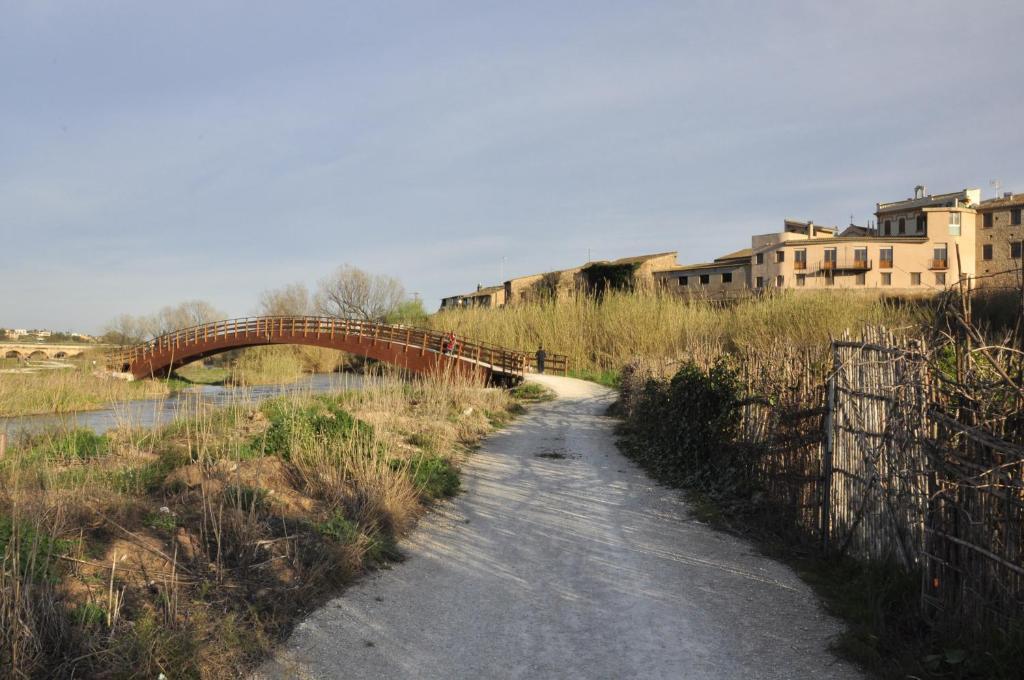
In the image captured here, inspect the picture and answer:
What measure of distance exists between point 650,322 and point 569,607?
27.0m

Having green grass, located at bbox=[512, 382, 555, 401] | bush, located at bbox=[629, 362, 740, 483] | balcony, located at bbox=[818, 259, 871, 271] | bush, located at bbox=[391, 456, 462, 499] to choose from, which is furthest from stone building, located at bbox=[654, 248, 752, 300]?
bush, located at bbox=[391, 456, 462, 499]

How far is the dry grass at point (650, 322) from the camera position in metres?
24.2

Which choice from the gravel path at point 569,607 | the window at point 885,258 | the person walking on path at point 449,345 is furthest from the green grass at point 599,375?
the window at point 885,258

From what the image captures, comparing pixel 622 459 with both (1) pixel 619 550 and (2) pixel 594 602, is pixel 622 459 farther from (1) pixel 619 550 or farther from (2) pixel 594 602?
(2) pixel 594 602

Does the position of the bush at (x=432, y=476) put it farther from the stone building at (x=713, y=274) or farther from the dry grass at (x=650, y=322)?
the stone building at (x=713, y=274)

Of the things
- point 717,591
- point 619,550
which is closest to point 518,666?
point 717,591

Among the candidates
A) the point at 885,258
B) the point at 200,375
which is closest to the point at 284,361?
the point at 200,375

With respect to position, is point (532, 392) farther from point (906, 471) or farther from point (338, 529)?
point (906, 471)

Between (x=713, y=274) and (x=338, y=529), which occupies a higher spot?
(x=713, y=274)

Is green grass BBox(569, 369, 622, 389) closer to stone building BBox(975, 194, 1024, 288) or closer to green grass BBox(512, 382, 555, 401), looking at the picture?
green grass BBox(512, 382, 555, 401)

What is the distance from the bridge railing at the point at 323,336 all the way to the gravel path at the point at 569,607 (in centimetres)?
2040

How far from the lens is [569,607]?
5258mm

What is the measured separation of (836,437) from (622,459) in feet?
19.4

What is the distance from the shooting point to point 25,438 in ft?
32.9
